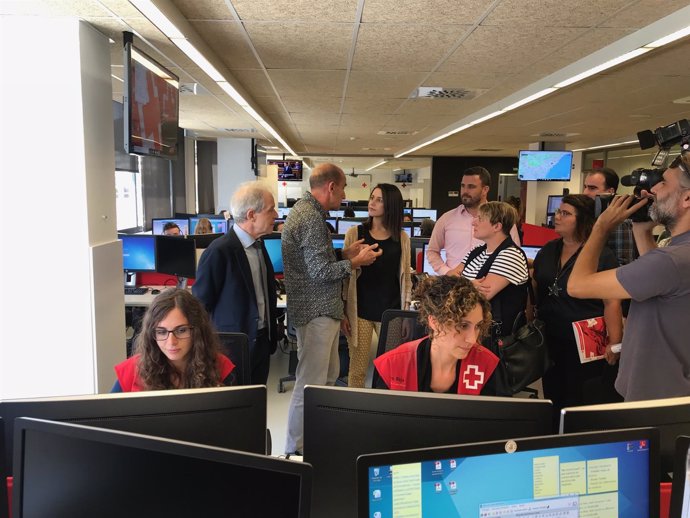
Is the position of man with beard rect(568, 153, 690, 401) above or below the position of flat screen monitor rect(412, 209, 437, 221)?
below

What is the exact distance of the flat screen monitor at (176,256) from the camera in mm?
4516

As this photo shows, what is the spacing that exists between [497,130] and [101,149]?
739 centimetres

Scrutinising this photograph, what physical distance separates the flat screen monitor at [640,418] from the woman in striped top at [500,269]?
1317 mm

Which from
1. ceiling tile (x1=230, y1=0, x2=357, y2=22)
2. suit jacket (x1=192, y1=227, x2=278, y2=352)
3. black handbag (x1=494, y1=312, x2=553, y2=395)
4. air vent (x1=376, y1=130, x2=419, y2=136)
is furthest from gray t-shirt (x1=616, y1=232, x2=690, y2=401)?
air vent (x1=376, y1=130, x2=419, y2=136)

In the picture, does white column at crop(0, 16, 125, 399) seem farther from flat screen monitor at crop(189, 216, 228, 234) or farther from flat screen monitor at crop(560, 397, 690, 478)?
flat screen monitor at crop(189, 216, 228, 234)

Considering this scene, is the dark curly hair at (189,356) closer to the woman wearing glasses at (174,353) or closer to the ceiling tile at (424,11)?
the woman wearing glasses at (174,353)

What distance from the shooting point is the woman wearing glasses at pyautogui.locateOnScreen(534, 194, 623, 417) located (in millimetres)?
2486

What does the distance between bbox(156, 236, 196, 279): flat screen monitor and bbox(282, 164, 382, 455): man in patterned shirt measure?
2020mm

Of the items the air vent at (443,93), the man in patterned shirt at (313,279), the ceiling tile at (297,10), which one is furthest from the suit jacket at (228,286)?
the air vent at (443,93)

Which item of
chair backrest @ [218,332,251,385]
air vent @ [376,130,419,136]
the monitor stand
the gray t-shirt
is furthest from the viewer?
air vent @ [376,130,419,136]

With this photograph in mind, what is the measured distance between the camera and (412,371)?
165 cm

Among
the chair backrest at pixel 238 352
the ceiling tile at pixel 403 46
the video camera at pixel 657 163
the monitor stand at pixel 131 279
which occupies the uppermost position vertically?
the ceiling tile at pixel 403 46

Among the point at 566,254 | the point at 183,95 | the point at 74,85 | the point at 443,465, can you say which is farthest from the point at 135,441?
the point at 183,95

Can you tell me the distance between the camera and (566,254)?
264 cm
